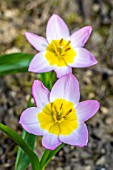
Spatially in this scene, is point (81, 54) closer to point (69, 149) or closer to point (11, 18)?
point (69, 149)

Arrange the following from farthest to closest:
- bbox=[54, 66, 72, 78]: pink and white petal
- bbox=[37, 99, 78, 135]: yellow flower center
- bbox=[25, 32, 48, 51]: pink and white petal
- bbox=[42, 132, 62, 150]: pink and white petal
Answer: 1. bbox=[25, 32, 48, 51]: pink and white petal
2. bbox=[54, 66, 72, 78]: pink and white petal
3. bbox=[37, 99, 78, 135]: yellow flower center
4. bbox=[42, 132, 62, 150]: pink and white petal

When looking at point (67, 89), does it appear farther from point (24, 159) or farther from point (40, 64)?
point (24, 159)

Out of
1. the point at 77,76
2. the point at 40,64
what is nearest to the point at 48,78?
the point at 40,64

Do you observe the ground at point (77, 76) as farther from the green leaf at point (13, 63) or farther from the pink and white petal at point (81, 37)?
the pink and white petal at point (81, 37)

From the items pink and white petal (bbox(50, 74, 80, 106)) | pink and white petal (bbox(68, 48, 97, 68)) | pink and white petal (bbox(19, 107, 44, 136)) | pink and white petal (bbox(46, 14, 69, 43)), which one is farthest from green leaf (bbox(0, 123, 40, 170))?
pink and white petal (bbox(46, 14, 69, 43))

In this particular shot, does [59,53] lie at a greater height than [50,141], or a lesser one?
greater

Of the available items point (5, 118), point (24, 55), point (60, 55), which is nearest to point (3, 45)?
point (5, 118)

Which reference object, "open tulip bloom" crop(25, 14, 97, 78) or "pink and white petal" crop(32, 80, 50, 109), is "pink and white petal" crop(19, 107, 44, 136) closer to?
"pink and white petal" crop(32, 80, 50, 109)
